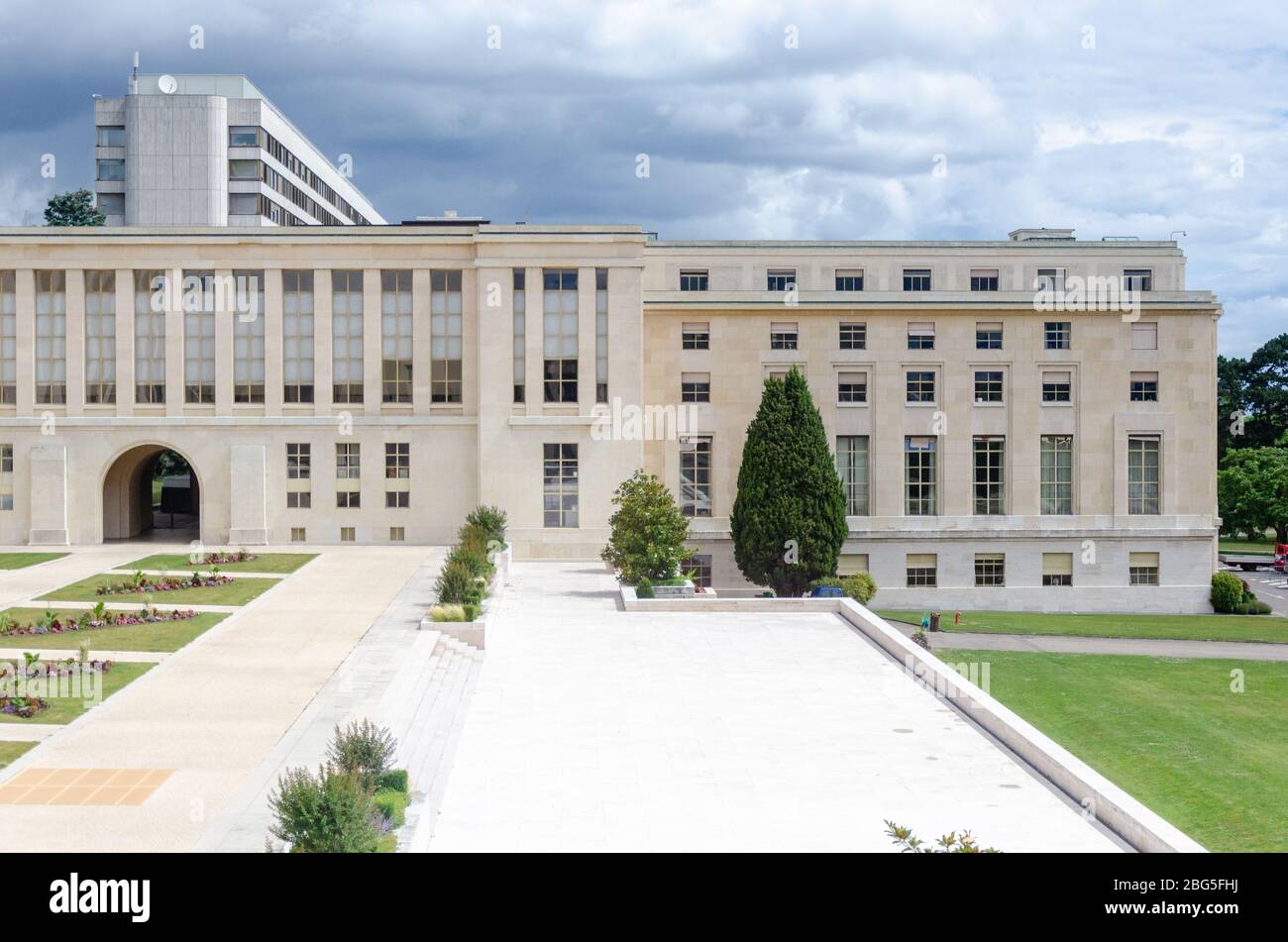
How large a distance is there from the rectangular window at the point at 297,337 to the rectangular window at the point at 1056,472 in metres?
32.9

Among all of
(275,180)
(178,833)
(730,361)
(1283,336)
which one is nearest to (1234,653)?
(730,361)

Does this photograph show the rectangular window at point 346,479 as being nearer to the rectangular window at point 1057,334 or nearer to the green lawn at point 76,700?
the green lawn at point 76,700

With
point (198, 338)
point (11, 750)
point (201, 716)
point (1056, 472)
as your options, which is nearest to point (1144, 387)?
point (1056, 472)

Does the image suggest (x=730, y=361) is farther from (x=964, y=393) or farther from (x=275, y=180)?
(x=275, y=180)

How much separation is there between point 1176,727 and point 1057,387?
2793cm

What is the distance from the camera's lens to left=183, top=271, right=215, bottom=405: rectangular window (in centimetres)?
5125

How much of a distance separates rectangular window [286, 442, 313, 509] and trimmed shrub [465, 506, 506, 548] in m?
7.36

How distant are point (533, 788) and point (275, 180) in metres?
94.9

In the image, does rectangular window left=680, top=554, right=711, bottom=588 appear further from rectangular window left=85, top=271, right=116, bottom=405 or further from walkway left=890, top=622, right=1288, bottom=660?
rectangular window left=85, top=271, right=116, bottom=405

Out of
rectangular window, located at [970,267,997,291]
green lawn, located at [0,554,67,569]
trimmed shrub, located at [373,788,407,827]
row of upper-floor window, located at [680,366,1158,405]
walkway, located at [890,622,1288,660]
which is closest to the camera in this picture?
trimmed shrub, located at [373,788,407,827]

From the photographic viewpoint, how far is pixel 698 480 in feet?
187

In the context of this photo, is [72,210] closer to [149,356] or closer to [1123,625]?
[149,356]

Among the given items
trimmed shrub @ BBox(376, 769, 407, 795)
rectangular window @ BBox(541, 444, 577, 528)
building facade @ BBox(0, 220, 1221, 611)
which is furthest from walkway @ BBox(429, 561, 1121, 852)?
building facade @ BBox(0, 220, 1221, 611)

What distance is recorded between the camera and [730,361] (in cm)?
5703
